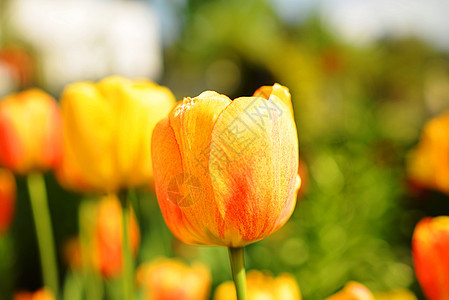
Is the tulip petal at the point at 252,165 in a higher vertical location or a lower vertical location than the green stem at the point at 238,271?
higher

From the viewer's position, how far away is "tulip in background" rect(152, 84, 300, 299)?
0.29 metres

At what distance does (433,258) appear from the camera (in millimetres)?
363

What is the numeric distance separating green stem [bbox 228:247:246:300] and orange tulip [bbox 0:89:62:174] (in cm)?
56

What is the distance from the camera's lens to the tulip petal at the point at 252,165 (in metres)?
0.29

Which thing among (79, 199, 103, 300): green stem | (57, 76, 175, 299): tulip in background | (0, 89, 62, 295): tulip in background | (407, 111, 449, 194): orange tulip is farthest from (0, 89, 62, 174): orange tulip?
(407, 111, 449, 194): orange tulip

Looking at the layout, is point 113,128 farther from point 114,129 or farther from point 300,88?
point 300,88

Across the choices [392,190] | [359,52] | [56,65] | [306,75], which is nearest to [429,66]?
[359,52]

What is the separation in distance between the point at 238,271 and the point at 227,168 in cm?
7

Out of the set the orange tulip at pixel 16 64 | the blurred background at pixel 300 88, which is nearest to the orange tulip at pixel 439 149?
the blurred background at pixel 300 88

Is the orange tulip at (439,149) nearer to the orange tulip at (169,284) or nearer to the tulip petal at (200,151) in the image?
the orange tulip at (169,284)

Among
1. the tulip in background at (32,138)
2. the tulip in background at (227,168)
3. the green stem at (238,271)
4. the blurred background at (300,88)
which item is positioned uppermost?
the tulip in background at (227,168)

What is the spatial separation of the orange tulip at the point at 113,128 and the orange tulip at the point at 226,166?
0.78 ft

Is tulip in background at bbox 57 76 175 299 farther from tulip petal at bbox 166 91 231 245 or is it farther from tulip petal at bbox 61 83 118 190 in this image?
tulip petal at bbox 166 91 231 245

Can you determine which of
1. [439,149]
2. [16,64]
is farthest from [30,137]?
[16,64]
